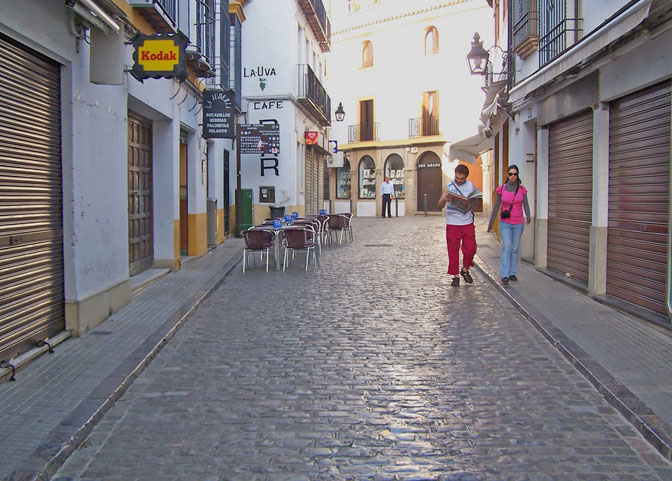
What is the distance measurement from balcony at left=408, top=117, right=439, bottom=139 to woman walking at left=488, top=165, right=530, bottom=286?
26.1m

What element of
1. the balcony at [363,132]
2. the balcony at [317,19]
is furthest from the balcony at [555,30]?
the balcony at [363,132]

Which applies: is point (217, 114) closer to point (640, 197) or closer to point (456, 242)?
point (456, 242)

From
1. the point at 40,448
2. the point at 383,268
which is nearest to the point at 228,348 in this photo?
the point at 40,448

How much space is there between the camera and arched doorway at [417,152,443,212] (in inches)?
1431

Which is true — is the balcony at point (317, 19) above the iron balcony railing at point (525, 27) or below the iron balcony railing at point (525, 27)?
above

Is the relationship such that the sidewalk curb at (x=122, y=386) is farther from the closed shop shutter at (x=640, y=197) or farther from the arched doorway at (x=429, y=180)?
the arched doorway at (x=429, y=180)

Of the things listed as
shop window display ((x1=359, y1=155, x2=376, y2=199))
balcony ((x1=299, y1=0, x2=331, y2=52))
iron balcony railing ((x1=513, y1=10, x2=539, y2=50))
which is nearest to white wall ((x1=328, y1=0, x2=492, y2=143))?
shop window display ((x1=359, y1=155, x2=376, y2=199))

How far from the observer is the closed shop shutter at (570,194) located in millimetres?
9742

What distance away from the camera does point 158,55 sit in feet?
28.3

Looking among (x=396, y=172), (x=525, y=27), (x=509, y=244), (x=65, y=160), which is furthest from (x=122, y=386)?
(x=396, y=172)

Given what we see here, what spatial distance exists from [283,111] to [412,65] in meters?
16.2

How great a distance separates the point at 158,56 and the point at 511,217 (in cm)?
549

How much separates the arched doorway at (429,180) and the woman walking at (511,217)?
25.9 m

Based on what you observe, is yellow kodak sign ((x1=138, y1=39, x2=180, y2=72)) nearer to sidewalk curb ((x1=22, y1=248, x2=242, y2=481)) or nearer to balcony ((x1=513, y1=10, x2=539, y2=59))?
sidewalk curb ((x1=22, y1=248, x2=242, y2=481))
